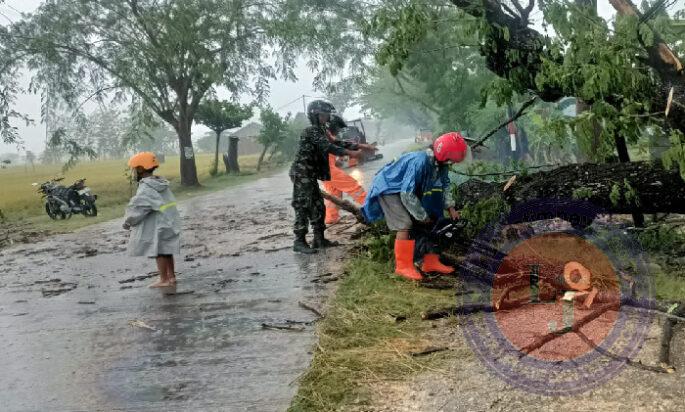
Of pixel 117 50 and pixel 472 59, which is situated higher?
pixel 117 50

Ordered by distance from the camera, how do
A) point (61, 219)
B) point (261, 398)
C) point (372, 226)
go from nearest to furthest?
point (261, 398) < point (372, 226) < point (61, 219)

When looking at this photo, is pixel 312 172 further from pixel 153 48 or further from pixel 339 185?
pixel 153 48

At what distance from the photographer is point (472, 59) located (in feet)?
61.6

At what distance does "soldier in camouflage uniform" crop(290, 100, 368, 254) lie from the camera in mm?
6891

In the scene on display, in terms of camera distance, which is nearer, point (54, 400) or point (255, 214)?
point (54, 400)

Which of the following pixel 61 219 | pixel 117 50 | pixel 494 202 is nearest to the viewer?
pixel 494 202

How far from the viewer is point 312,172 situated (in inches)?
277

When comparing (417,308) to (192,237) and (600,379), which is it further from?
(192,237)

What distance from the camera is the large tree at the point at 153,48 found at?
19.4m

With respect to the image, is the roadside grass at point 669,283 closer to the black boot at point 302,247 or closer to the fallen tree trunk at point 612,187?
the fallen tree trunk at point 612,187

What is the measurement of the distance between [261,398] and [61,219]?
1370 cm

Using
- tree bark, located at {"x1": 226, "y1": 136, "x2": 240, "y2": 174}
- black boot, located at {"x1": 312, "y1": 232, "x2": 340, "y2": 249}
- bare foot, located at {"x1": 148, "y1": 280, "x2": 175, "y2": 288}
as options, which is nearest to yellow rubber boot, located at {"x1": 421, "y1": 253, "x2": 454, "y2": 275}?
black boot, located at {"x1": 312, "y1": 232, "x2": 340, "y2": 249}

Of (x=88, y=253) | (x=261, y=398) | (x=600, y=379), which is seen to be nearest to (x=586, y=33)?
(x=600, y=379)

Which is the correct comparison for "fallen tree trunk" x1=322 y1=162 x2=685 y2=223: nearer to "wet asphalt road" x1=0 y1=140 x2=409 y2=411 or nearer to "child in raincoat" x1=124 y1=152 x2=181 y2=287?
"wet asphalt road" x1=0 y1=140 x2=409 y2=411
